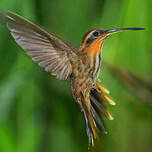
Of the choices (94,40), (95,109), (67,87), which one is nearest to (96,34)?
(94,40)

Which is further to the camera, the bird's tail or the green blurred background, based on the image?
the green blurred background

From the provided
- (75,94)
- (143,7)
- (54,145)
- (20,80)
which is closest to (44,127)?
(54,145)

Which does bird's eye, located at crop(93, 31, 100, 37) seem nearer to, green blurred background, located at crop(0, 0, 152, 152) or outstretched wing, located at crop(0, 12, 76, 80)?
outstretched wing, located at crop(0, 12, 76, 80)

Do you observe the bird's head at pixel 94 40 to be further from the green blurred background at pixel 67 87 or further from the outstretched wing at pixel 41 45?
the green blurred background at pixel 67 87

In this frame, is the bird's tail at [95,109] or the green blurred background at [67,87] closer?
the bird's tail at [95,109]

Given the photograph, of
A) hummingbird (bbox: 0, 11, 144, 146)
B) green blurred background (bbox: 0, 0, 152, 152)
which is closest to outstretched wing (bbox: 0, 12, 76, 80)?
hummingbird (bbox: 0, 11, 144, 146)

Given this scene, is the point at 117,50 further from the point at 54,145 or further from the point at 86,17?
the point at 54,145

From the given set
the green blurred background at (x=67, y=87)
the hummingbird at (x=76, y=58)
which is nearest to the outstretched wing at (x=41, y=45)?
the hummingbird at (x=76, y=58)
